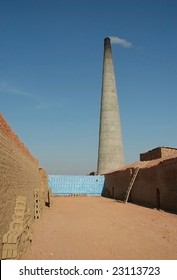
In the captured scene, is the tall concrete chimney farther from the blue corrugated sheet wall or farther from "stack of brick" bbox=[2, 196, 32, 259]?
"stack of brick" bbox=[2, 196, 32, 259]

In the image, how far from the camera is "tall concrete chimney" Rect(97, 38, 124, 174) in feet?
128

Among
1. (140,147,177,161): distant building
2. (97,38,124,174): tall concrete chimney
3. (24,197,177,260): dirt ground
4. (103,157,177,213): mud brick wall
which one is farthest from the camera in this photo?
(97,38,124,174): tall concrete chimney

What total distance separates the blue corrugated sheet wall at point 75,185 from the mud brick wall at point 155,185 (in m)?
6.68

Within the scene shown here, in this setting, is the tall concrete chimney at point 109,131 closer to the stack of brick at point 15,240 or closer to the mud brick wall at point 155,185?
the mud brick wall at point 155,185

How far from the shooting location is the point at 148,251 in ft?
26.6

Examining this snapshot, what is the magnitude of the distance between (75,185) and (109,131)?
27.0 ft

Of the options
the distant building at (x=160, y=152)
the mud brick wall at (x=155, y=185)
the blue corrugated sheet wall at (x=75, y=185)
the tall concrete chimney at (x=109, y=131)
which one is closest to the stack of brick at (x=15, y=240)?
the mud brick wall at (x=155, y=185)

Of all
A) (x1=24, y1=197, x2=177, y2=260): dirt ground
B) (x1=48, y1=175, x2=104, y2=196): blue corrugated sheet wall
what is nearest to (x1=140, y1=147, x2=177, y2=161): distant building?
(x1=48, y1=175, x2=104, y2=196): blue corrugated sheet wall

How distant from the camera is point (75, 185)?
35312 mm

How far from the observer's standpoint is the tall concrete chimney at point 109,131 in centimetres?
3900

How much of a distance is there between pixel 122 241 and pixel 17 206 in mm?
3281

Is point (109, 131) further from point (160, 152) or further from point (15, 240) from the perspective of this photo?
point (15, 240)

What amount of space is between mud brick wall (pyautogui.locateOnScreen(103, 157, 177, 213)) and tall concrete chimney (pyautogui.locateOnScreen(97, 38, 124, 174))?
31.5 feet

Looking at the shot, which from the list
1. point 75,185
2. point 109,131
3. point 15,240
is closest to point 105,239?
point 15,240
